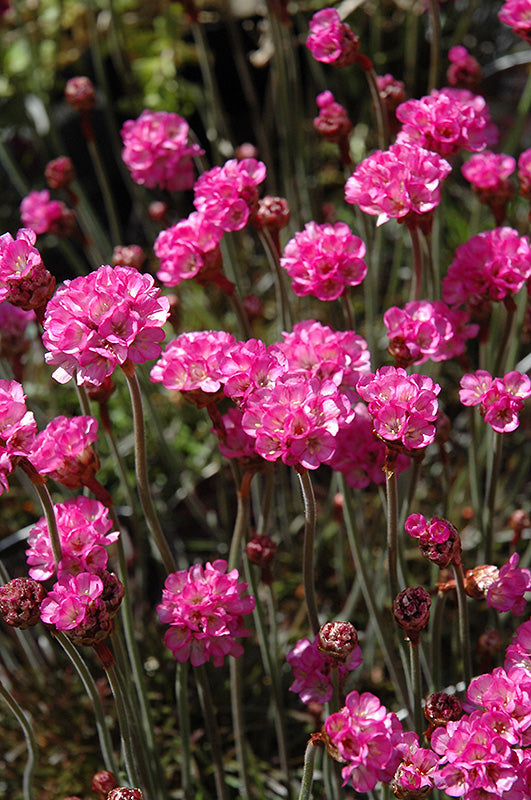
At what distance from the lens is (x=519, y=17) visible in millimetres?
1721

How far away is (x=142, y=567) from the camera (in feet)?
6.81

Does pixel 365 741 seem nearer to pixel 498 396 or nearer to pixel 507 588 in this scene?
pixel 507 588

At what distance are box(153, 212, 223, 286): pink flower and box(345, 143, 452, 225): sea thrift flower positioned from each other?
0.91 feet

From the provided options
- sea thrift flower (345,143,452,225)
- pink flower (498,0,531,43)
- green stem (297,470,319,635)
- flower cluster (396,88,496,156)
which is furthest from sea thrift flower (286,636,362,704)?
pink flower (498,0,531,43)

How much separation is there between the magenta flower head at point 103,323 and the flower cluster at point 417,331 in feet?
1.39

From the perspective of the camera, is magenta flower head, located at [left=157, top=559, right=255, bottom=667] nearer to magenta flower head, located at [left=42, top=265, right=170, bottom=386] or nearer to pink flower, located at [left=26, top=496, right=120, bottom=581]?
pink flower, located at [left=26, top=496, right=120, bottom=581]

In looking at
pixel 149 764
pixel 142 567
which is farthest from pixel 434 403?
pixel 142 567

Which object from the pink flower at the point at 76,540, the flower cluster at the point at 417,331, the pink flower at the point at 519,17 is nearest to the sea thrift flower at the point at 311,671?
the pink flower at the point at 76,540

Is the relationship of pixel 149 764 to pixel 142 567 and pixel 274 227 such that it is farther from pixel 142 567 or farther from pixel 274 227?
pixel 274 227

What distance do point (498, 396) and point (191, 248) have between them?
0.59 m

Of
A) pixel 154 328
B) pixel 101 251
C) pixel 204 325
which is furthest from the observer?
pixel 204 325

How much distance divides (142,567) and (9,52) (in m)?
3.06

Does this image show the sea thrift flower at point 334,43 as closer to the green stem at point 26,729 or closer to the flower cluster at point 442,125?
the flower cluster at point 442,125

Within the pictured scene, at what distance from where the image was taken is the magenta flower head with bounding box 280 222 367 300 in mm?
1427
